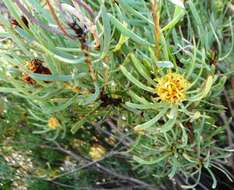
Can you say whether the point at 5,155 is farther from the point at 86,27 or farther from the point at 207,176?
the point at 86,27

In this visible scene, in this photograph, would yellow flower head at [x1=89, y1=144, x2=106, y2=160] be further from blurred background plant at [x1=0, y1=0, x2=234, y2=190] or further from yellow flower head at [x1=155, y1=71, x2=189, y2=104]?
yellow flower head at [x1=155, y1=71, x2=189, y2=104]

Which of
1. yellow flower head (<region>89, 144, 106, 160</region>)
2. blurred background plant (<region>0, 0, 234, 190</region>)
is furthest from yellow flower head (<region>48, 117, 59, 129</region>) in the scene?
yellow flower head (<region>89, 144, 106, 160</region>)

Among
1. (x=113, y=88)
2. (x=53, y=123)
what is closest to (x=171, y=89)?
(x=113, y=88)

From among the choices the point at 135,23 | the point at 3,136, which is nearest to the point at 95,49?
the point at 135,23

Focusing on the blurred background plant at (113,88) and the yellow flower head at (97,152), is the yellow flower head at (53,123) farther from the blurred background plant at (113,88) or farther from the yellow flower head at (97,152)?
the yellow flower head at (97,152)

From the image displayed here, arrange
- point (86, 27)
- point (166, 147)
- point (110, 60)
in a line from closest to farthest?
point (86, 27) < point (110, 60) < point (166, 147)

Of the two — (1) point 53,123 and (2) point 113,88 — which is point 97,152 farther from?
(2) point 113,88

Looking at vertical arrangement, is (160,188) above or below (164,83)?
below

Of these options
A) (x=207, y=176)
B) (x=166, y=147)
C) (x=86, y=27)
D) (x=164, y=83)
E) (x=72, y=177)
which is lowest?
(x=207, y=176)
